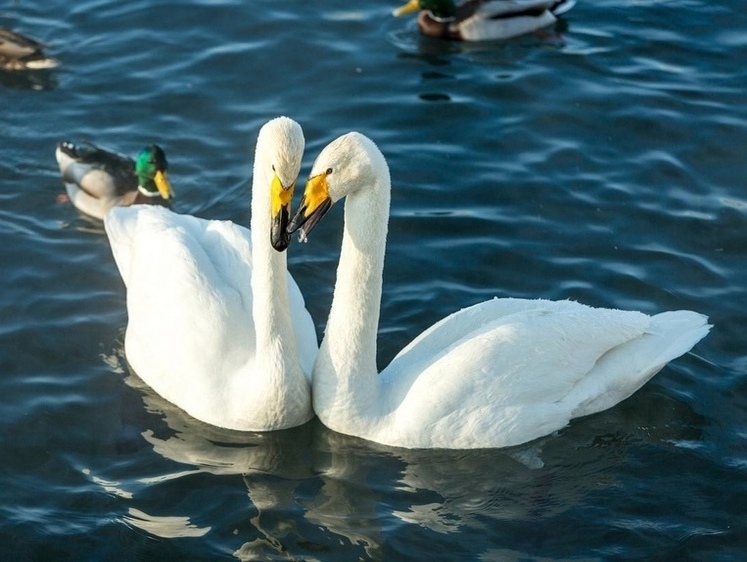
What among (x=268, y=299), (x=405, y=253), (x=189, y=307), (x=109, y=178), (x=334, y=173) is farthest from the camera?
(x=109, y=178)

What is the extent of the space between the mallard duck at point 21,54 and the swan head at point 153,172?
2786 millimetres

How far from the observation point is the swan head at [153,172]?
12.5 metres

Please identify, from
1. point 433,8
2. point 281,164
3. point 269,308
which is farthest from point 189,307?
point 433,8

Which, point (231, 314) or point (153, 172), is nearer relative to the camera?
point (231, 314)

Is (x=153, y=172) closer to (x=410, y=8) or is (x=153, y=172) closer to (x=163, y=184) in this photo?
(x=163, y=184)

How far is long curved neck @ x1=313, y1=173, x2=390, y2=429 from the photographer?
8.93 metres

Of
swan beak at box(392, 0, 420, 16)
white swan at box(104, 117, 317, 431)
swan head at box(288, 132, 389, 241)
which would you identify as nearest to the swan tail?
white swan at box(104, 117, 317, 431)

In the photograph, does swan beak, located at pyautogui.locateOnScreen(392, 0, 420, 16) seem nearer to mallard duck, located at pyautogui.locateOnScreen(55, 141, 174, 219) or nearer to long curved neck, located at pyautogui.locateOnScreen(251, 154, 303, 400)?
mallard duck, located at pyautogui.locateOnScreen(55, 141, 174, 219)

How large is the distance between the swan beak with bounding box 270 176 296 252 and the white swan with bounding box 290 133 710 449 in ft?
0.86

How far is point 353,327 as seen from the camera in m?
9.15

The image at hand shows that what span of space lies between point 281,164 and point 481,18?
891 cm

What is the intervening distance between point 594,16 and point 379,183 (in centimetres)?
901

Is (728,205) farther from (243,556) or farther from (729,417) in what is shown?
(243,556)

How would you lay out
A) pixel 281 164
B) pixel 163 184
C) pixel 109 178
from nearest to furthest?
pixel 281 164
pixel 163 184
pixel 109 178
